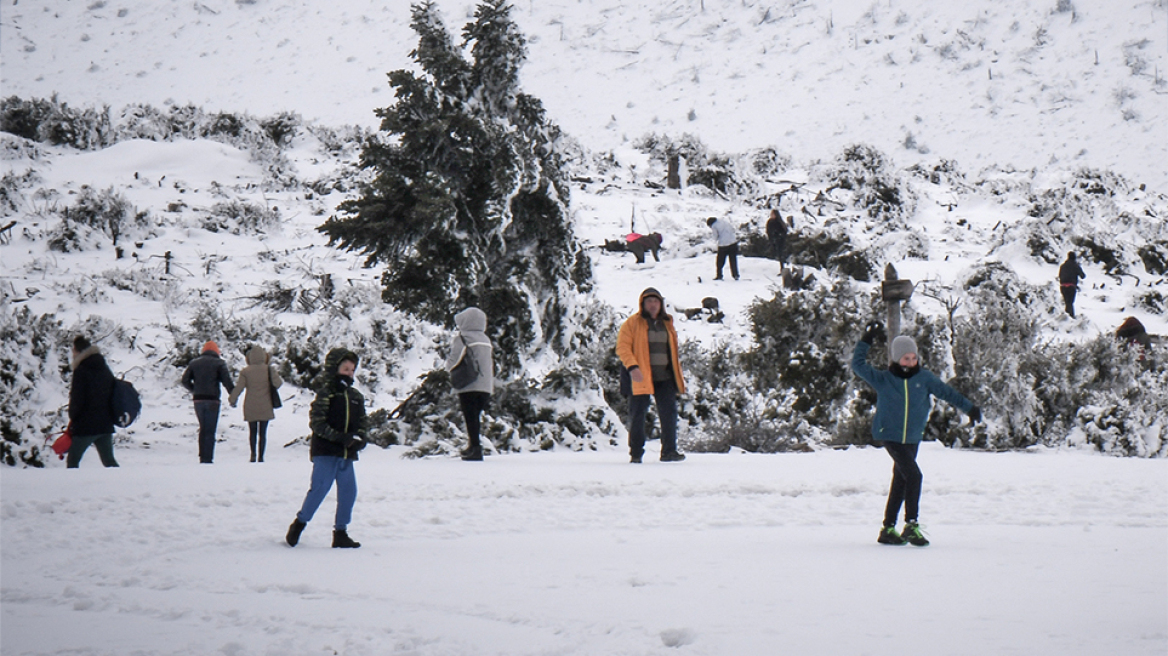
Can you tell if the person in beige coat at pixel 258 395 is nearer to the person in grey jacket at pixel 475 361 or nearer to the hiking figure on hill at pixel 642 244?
the person in grey jacket at pixel 475 361

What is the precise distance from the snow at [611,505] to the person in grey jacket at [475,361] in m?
0.52

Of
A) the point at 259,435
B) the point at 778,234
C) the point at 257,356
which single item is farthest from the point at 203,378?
the point at 778,234

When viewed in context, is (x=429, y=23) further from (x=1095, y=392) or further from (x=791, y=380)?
(x=1095, y=392)

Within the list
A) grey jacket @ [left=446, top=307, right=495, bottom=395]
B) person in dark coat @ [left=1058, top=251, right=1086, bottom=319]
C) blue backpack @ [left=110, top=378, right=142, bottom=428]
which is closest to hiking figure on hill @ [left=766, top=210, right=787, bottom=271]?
person in dark coat @ [left=1058, top=251, right=1086, bottom=319]

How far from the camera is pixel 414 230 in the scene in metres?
11.8

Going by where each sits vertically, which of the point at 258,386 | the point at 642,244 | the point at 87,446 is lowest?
the point at 87,446

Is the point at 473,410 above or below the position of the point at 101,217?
below

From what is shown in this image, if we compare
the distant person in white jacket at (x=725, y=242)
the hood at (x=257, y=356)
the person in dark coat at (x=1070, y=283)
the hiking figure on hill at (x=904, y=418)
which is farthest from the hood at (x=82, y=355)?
the person in dark coat at (x=1070, y=283)

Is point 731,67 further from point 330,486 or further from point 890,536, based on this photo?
point 330,486

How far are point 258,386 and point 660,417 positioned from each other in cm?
475

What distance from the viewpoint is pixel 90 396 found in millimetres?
9891

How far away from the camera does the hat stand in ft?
20.4

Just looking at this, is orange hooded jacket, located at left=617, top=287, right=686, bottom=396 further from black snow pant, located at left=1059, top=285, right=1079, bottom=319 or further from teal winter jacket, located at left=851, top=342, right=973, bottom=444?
black snow pant, located at left=1059, top=285, right=1079, bottom=319

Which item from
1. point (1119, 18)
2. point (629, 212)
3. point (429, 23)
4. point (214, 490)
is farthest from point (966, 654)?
point (1119, 18)
